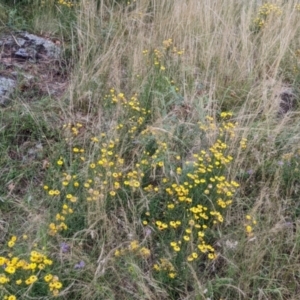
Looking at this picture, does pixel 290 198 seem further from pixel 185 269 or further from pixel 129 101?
pixel 129 101

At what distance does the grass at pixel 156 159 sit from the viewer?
88.3 inches

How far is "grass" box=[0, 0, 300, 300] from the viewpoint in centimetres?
224

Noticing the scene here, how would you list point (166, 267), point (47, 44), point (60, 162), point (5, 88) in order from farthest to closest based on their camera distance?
point (47, 44)
point (5, 88)
point (60, 162)
point (166, 267)

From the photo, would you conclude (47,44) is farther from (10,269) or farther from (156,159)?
(10,269)

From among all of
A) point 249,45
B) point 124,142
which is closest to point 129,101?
point 124,142

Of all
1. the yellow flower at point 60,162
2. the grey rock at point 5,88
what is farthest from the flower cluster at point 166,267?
the grey rock at point 5,88

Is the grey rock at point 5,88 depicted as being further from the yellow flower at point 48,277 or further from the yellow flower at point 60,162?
the yellow flower at point 48,277

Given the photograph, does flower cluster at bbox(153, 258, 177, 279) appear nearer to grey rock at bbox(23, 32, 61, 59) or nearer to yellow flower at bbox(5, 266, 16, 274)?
yellow flower at bbox(5, 266, 16, 274)

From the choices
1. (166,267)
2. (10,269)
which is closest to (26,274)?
(10,269)

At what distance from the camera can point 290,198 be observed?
2.73 m

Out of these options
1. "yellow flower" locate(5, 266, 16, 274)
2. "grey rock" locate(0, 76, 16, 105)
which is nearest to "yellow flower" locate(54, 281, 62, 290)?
"yellow flower" locate(5, 266, 16, 274)

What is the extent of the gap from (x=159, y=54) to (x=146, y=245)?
172cm

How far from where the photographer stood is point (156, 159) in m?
2.72

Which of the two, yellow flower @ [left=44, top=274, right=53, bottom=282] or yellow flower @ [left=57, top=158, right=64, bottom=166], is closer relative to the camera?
yellow flower @ [left=44, top=274, right=53, bottom=282]
